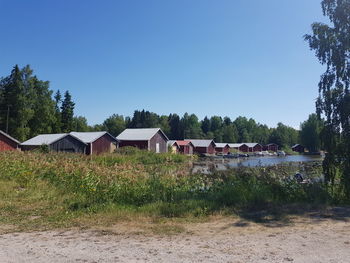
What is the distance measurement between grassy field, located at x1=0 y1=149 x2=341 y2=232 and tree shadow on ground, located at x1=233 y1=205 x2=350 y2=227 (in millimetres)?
501

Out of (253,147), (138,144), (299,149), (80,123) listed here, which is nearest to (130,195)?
(138,144)

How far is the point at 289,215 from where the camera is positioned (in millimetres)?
7742

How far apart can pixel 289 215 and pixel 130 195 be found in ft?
14.7

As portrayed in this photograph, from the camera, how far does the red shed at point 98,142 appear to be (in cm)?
4781

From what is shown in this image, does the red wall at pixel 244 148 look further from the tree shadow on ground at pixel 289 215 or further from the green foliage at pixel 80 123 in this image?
the tree shadow on ground at pixel 289 215

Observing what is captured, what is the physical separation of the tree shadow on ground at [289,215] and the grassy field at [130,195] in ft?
1.64

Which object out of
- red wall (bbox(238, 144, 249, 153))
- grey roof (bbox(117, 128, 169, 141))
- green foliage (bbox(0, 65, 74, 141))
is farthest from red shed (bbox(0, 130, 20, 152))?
red wall (bbox(238, 144, 249, 153))

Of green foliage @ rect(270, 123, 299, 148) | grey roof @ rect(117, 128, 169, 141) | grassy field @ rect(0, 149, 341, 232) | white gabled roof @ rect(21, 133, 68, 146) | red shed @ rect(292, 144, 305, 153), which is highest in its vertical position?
green foliage @ rect(270, 123, 299, 148)

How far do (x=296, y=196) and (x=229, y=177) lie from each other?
99.0 inches

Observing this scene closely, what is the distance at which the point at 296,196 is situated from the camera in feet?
32.6

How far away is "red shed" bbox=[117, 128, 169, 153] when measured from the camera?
181 feet

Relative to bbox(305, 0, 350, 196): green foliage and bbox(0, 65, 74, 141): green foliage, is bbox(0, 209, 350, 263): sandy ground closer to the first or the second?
bbox(305, 0, 350, 196): green foliage

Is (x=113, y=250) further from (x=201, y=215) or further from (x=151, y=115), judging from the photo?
(x=151, y=115)

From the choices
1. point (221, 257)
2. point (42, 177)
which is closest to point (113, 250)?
point (221, 257)
